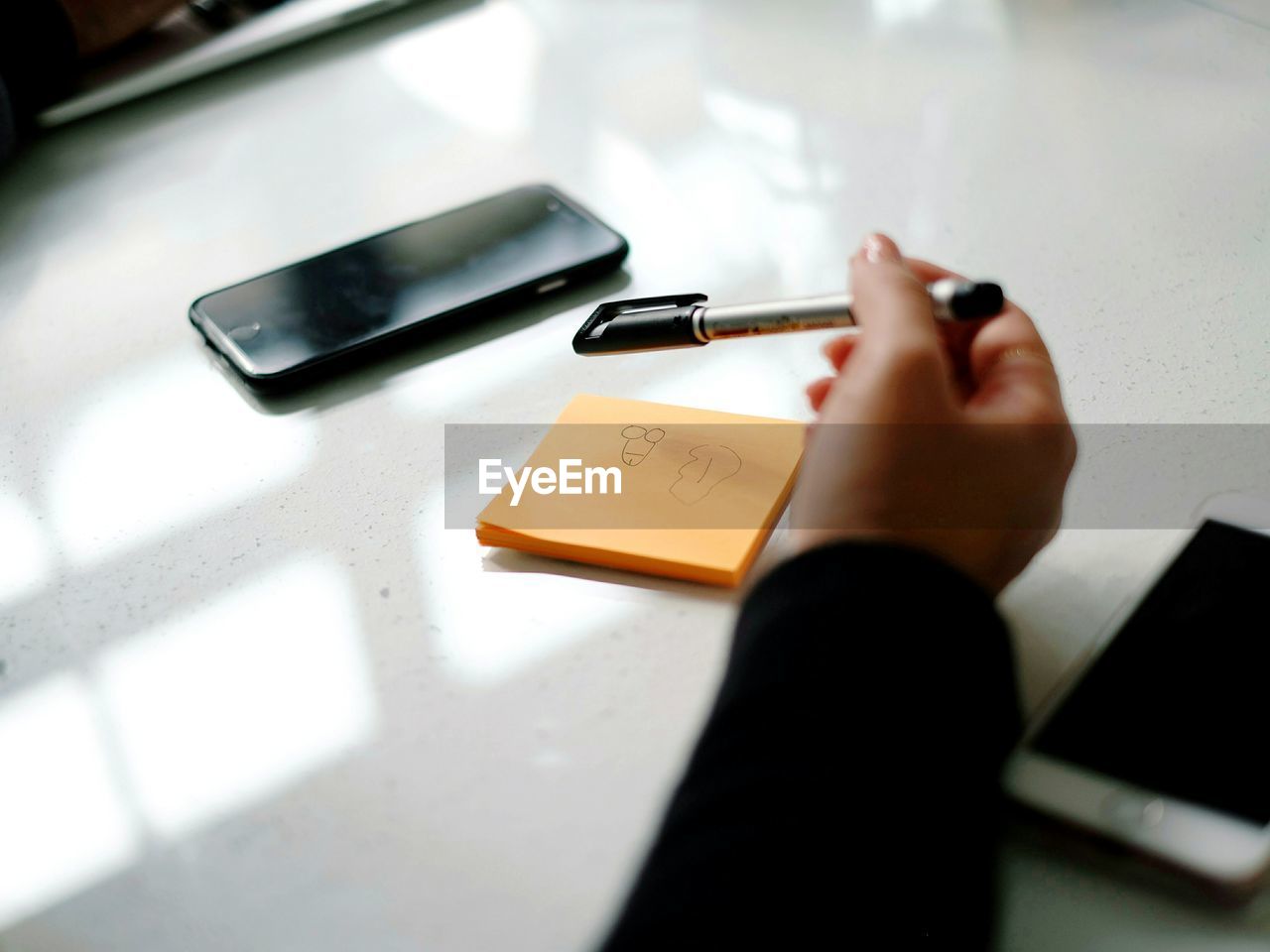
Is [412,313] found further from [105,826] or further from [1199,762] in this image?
[1199,762]

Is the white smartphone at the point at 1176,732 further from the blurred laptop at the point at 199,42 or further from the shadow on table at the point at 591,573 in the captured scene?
the blurred laptop at the point at 199,42

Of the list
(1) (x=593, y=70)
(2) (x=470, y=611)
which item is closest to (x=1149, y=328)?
(2) (x=470, y=611)

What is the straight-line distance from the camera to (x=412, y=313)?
747 mm

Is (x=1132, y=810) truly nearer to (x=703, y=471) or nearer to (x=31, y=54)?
(x=703, y=471)

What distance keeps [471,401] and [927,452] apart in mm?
306

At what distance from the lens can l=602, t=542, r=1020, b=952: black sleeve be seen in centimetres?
37

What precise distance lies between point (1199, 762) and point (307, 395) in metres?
0.51

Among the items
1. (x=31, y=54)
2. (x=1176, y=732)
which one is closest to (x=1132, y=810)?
(x=1176, y=732)

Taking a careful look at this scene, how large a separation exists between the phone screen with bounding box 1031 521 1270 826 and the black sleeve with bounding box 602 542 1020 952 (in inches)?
1.7

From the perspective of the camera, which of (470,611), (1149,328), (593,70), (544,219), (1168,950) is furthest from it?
(593,70)

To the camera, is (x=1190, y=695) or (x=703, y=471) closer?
(x=1190, y=695)

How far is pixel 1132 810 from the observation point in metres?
0.41

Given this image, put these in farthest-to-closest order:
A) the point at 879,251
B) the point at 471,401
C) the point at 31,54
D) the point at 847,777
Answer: the point at 31,54, the point at 471,401, the point at 879,251, the point at 847,777

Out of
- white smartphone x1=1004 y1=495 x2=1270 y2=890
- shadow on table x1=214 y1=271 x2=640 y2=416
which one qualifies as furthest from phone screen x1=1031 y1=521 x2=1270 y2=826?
shadow on table x1=214 y1=271 x2=640 y2=416
